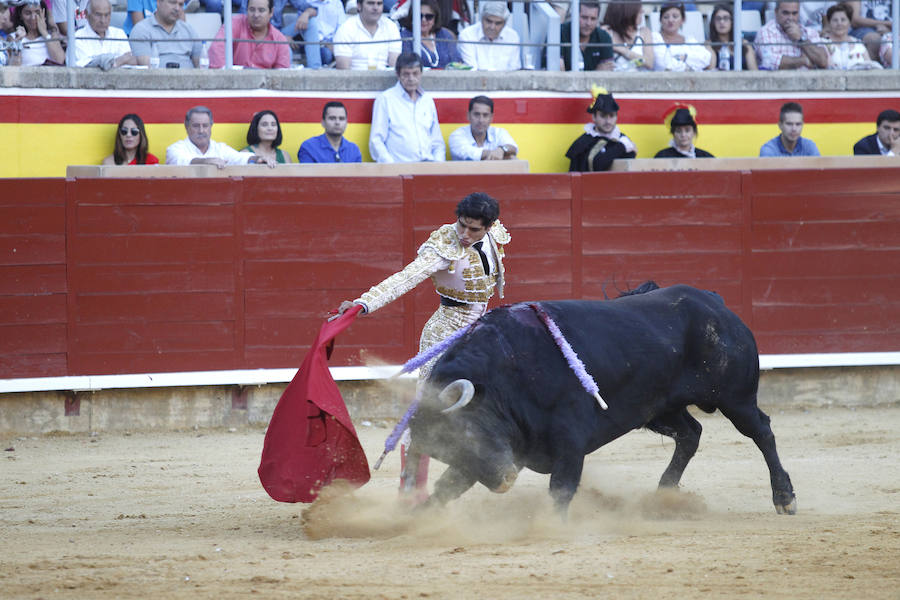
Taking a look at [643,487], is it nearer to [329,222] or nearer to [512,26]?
[329,222]

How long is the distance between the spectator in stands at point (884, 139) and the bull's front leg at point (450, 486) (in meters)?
5.02

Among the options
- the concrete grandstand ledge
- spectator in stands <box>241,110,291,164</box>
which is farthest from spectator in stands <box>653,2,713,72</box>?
spectator in stands <box>241,110,291,164</box>

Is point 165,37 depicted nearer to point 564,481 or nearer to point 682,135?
point 682,135

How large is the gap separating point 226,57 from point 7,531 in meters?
3.97

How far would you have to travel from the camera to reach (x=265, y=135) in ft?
24.2

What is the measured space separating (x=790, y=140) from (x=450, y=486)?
4.70 metres

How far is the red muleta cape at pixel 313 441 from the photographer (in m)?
4.45

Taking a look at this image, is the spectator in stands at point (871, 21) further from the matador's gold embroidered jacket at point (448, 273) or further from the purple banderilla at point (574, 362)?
the purple banderilla at point (574, 362)

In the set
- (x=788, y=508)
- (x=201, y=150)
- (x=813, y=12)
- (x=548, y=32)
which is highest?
(x=813, y=12)

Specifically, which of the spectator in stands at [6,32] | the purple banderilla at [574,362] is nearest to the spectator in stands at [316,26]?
the spectator in stands at [6,32]

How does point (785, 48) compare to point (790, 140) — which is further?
point (785, 48)

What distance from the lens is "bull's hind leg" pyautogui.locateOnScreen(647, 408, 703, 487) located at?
4.92 meters

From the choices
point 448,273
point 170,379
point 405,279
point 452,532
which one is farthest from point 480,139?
point 452,532

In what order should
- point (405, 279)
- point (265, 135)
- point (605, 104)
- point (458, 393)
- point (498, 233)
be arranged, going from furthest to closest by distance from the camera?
point (605, 104)
point (265, 135)
point (498, 233)
point (405, 279)
point (458, 393)
